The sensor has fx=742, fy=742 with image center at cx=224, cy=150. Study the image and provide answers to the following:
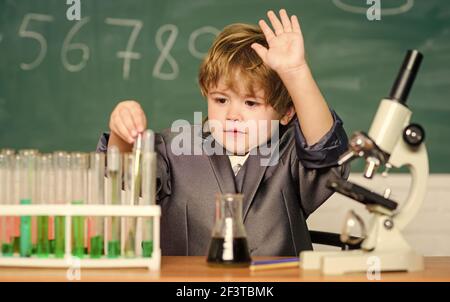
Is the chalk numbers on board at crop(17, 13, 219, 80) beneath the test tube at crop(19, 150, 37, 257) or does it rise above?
above

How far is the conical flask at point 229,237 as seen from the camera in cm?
137

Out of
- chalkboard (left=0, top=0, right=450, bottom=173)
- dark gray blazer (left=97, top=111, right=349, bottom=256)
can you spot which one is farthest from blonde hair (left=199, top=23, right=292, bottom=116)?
chalkboard (left=0, top=0, right=450, bottom=173)

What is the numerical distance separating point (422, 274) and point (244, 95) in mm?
661

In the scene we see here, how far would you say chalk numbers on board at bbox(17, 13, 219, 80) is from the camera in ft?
9.28

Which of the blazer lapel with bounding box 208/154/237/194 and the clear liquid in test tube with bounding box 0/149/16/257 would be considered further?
the blazer lapel with bounding box 208/154/237/194

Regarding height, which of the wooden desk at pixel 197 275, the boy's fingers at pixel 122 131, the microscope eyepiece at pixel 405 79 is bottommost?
the wooden desk at pixel 197 275

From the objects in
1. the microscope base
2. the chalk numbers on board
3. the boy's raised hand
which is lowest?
the microscope base

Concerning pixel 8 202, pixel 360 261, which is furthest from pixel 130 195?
pixel 360 261

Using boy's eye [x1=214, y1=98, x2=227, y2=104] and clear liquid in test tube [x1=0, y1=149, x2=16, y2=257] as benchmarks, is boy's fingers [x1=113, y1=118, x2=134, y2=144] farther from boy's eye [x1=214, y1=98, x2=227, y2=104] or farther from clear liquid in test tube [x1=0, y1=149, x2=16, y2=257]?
boy's eye [x1=214, y1=98, x2=227, y2=104]

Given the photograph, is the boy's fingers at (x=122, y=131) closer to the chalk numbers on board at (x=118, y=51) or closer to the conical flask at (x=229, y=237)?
the conical flask at (x=229, y=237)

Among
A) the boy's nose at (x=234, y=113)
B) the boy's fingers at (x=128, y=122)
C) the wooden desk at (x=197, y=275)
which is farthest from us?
the boy's nose at (x=234, y=113)

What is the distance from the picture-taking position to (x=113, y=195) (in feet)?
4.54

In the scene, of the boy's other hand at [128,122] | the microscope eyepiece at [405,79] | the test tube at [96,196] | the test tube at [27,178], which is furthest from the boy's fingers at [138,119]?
the microscope eyepiece at [405,79]

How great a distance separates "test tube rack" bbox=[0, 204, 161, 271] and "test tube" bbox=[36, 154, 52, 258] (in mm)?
18
